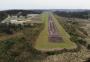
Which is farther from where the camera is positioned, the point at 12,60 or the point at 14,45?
the point at 14,45

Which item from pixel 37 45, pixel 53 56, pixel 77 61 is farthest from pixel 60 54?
pixel 37 45

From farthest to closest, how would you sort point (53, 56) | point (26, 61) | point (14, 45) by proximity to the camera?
point (14, 45), point (53, 56), point (26, 61)

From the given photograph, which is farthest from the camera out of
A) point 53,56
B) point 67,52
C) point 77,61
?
point 67,52

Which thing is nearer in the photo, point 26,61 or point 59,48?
point 26,61

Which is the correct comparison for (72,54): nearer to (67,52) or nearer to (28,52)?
(67,52)

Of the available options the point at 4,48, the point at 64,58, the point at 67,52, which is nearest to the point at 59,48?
the point at 67,52

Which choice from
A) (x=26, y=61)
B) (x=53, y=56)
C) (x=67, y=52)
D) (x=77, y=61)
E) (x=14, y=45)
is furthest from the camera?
(x=14, y=45)

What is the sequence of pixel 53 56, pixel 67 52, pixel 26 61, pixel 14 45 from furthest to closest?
pixel 14 45
pixel 67 52
pixel 53 56
pixel 26 61

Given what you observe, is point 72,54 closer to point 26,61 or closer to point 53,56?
point 53,56
